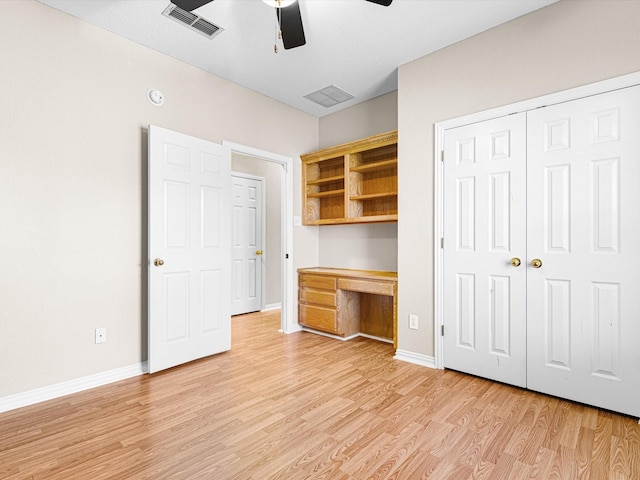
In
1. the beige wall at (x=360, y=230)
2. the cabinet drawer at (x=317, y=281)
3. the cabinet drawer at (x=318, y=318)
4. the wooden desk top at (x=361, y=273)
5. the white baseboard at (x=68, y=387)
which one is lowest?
the white baseboard at (x=68, y=387)

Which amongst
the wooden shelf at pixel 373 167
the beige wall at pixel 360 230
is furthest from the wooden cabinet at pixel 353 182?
the beige wall at pixel 360 230

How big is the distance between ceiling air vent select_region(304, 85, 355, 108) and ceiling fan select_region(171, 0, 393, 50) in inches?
61.2

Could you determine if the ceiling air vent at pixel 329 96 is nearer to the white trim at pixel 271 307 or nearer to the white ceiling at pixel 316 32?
the white ceiling at pixel 316 32

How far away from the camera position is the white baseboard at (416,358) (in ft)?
10.1

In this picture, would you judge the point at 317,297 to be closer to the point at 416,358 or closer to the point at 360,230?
the point at 360,230

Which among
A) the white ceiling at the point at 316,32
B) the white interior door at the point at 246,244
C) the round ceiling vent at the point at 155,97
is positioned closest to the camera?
the white ceiling at the point at 316,32

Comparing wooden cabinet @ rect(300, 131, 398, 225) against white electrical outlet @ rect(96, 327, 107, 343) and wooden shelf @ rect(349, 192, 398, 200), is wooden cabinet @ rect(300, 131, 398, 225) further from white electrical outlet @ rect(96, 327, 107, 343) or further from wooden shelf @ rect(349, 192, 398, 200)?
white electrical outlet @ rect(96, 327, 107, 343)

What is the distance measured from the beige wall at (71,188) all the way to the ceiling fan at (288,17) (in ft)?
4.05

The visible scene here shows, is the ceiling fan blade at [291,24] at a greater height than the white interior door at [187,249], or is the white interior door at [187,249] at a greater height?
the ceiling fan blade at [291,24]

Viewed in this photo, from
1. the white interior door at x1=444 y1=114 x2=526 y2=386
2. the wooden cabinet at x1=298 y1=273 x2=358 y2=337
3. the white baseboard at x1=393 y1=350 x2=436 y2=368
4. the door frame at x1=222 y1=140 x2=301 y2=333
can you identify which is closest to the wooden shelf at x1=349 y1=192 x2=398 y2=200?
the white interior door at x1=444 y1=114 x2=526 y2=386

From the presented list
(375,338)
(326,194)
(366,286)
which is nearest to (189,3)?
(326,194)

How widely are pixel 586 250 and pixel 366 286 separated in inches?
75.8

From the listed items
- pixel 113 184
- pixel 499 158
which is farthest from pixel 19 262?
pixel 499 158

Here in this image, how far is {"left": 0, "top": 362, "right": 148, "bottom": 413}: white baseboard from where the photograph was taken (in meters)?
2.34
